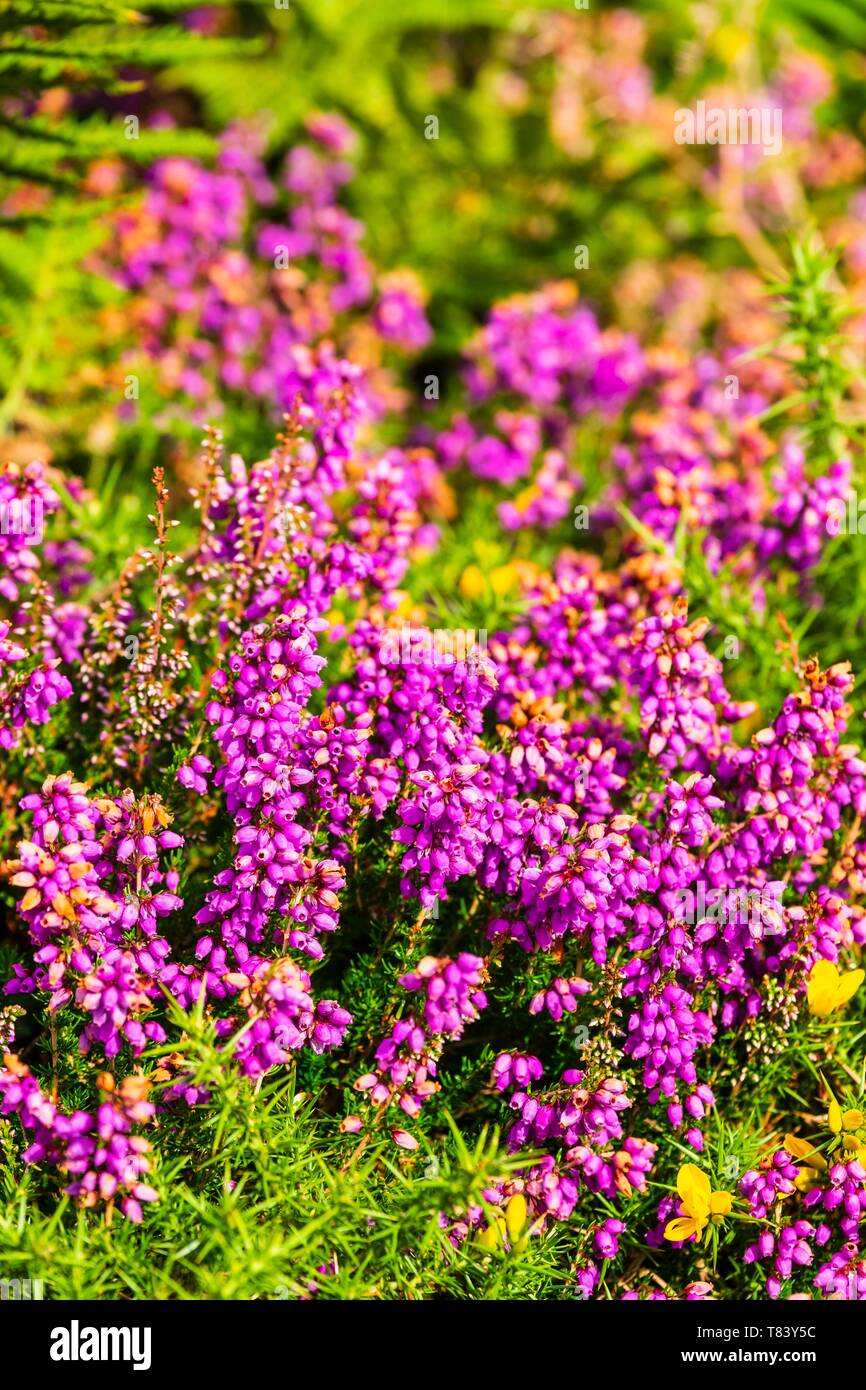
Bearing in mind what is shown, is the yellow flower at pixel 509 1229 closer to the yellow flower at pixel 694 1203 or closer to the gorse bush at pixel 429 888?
the gorse bush at pixel 429 888

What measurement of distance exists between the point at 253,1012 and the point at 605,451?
10.2 feet

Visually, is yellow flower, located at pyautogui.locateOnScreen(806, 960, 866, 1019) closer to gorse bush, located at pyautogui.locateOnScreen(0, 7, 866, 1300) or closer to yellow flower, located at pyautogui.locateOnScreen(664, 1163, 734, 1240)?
gorse bush, located at pyautogui.locateOnScreen(0, 7, 866, 1300)

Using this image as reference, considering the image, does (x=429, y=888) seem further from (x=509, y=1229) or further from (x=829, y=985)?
(x=829, y=985)

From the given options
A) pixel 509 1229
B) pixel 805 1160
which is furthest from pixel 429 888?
pixel 805 1160

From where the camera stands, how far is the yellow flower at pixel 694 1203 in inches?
99.3

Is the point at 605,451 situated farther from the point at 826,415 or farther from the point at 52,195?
the point at 52,195

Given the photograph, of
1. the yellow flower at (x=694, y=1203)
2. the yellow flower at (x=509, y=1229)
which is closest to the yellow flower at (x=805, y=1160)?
the yellow flower at (x=694, y=1203)

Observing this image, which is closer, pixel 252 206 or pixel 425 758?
pixel 425 758

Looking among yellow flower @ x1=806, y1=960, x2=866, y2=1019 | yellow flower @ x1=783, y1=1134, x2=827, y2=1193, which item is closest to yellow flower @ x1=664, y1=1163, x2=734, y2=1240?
yellow flower @ x1=783, y1=1134, x2=827, y2=1193

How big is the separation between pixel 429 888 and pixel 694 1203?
2.73ft

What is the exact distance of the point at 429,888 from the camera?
2.55 meters

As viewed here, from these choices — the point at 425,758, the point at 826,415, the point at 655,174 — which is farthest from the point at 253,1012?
the point at 655,174

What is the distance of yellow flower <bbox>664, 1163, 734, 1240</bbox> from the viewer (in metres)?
2.52
